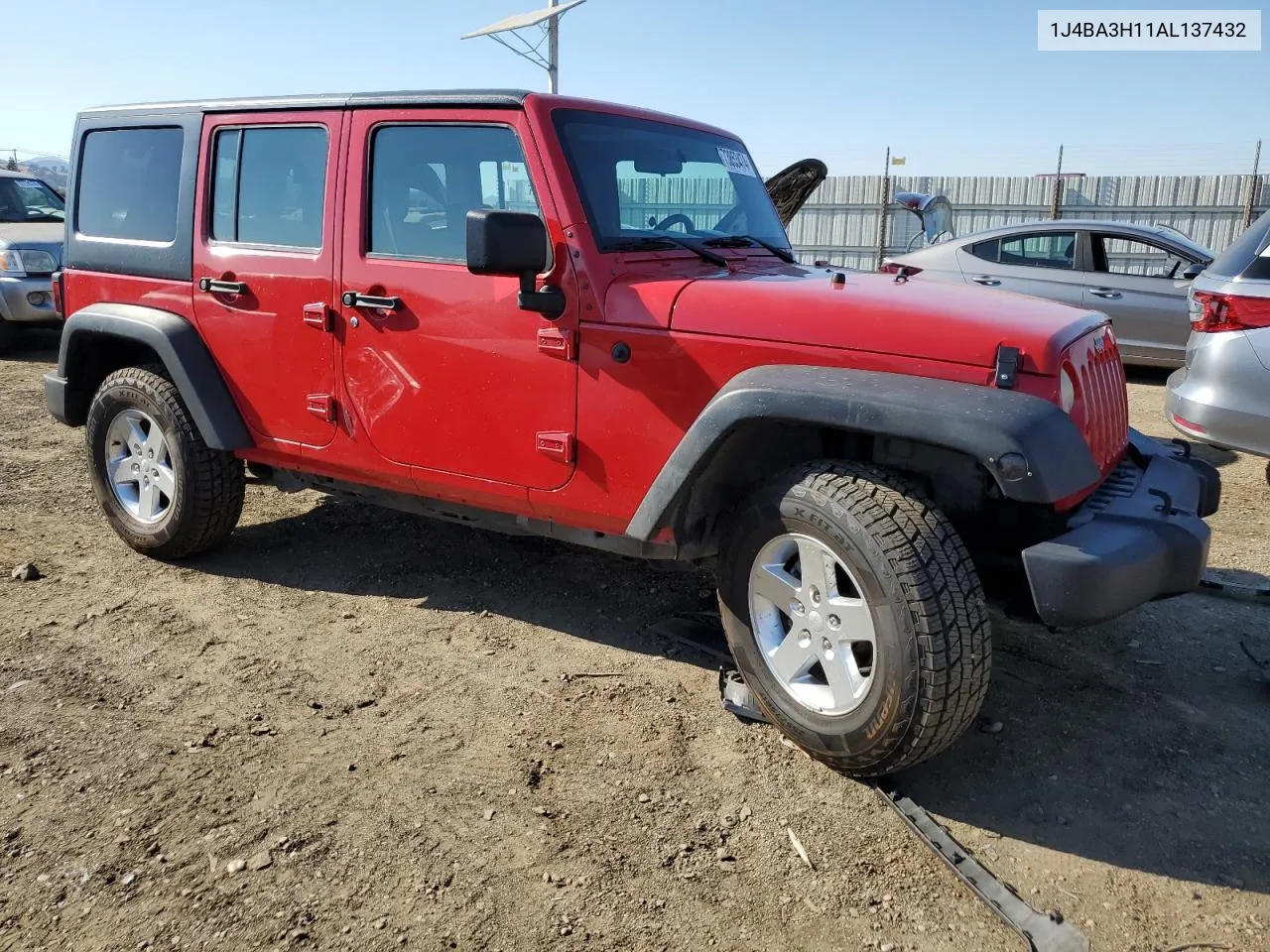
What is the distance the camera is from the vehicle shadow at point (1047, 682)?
266cm

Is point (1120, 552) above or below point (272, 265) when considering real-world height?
below

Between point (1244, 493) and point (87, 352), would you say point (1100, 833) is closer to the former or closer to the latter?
point (1244, 493)

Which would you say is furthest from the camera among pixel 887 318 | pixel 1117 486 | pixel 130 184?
pixel 130 184

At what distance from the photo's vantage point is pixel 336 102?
12.1 feet

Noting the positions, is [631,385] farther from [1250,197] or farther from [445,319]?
[1250,197]

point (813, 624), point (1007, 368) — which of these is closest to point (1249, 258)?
point (1007, 368)

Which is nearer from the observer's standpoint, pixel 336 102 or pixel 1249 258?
pixel 336 102

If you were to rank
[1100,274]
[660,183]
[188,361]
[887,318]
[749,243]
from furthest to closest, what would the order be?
[1100,274] < [188,361] < [749,243] < [660,183] < [887,318]

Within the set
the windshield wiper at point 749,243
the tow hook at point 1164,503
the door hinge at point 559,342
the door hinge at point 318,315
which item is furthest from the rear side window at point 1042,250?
the door hinge at point 318,315

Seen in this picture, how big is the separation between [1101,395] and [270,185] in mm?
Answer: 3171

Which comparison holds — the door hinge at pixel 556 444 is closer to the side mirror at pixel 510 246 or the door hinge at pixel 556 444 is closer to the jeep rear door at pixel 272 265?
the side mirror at pixel 510 246

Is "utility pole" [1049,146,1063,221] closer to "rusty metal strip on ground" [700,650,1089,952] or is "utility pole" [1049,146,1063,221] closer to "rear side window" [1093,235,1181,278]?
"rear side window" [1093,235,1181,278]

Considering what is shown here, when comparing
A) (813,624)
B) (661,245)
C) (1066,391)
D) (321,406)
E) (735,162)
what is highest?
(735,162)

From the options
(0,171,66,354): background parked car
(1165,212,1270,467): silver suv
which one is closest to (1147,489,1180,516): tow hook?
(1165,212,1270,467): silver suv
